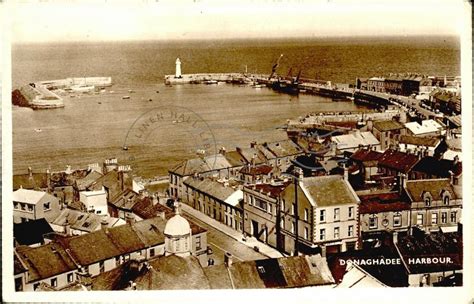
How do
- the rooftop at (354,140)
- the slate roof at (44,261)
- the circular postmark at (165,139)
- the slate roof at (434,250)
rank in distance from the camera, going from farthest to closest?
the rooftop at (354,140), the circular postmark at (165,139), the slate roof at (434,250), the slate roof at (44,261)

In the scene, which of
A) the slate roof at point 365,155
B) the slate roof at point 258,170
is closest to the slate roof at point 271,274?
the slate roof at point 258,170

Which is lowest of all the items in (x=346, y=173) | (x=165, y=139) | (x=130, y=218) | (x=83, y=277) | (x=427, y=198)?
(x=83, y=277)

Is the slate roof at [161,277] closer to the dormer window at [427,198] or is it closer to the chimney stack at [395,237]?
the chimney stack at [395,237]

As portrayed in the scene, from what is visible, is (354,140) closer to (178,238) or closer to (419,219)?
(419,219)

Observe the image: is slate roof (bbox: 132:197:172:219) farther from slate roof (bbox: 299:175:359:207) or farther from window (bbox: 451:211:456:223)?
window (bbox: 451:211:456:223)

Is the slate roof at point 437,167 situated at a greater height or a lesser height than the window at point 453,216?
greater

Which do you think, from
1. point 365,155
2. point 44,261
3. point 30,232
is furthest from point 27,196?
point 365,155

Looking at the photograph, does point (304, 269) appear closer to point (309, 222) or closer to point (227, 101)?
point (309, 222)

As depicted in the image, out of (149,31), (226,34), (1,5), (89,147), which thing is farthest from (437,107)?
(1,5)
